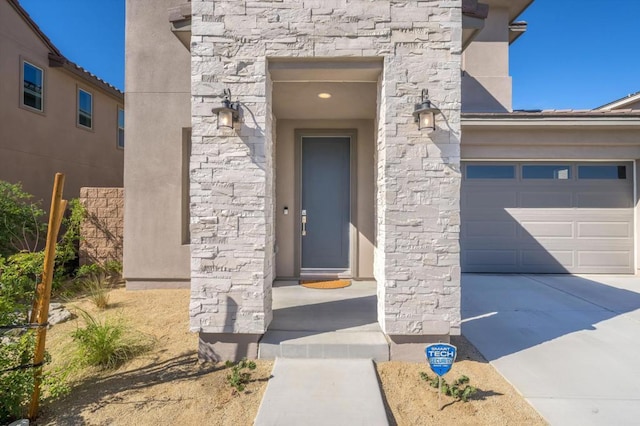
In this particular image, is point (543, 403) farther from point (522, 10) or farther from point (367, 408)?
point (522, 10)

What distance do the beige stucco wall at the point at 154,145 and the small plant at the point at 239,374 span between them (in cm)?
318

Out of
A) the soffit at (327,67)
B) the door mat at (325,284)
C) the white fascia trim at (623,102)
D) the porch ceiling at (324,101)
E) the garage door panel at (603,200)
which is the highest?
the white fascia trim at (623,102)

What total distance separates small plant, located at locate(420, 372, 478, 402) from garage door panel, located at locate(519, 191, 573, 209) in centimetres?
553

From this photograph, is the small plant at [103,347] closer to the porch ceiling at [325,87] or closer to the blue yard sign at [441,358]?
the blue yard sign at [441,358]

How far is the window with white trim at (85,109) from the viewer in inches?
362

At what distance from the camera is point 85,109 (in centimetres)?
941

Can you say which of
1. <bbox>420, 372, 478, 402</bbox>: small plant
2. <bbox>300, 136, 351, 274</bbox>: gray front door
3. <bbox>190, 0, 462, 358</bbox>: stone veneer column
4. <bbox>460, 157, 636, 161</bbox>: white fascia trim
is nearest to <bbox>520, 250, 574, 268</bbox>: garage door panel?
<bbox>460, 157, 636, 161</bbox>: white fascia trim

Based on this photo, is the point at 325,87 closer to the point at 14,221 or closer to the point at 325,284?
the point at 325,284

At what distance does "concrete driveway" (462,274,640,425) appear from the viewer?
2.58m

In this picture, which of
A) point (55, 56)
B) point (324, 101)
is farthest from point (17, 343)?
point (55, 56)

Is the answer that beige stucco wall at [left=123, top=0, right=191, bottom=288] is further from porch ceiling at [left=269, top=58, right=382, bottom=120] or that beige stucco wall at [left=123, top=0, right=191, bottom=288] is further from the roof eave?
the roof eave

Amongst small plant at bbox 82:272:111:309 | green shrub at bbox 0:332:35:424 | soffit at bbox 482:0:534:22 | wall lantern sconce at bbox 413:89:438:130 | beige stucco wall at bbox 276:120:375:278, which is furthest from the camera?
soffit at bbox 482:0:534:22

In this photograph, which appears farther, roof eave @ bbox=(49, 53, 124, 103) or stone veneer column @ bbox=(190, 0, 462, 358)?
roof eave @ bbox=(49, 53, 124, 103)

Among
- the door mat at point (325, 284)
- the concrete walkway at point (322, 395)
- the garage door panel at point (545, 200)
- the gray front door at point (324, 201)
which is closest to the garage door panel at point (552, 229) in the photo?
the garage door panel at point (545, 200)
